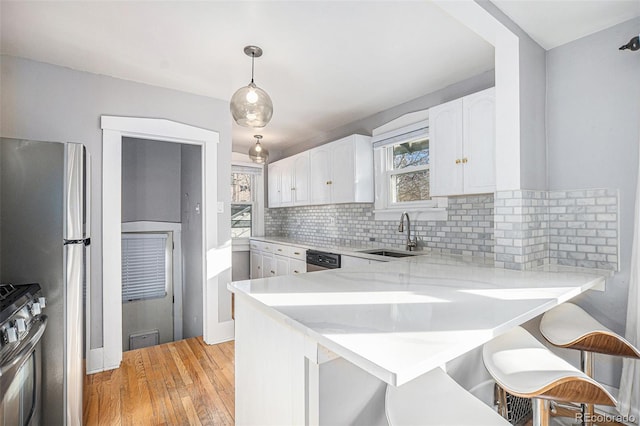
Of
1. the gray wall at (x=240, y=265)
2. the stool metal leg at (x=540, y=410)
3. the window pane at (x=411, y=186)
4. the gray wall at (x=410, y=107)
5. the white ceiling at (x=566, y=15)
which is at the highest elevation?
the white ceiling at (x=566, y=15)

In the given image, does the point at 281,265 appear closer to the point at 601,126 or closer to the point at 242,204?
the point at 242,204

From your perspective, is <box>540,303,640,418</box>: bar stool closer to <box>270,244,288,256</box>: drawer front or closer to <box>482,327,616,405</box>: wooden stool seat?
<box>482,327,616,405</box>: wooden stool seat

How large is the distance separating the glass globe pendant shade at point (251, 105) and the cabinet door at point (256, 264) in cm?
300

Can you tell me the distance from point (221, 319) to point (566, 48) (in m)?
3.51

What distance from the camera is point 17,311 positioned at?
1.15m

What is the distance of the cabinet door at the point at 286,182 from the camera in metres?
4.59

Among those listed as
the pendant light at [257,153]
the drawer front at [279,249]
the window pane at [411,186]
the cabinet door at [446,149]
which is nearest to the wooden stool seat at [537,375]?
the cabinet door at [446,149]

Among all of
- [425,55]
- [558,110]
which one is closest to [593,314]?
[558,110]

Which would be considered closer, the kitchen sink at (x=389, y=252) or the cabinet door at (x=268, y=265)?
the kitchen sink at (x=389, y=252)

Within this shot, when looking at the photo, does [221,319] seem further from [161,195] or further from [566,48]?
[566,48]

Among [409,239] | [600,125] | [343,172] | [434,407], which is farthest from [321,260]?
[600,125]

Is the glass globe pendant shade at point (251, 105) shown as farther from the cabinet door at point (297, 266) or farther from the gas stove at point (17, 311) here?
the cabinet door at point (297, 266)

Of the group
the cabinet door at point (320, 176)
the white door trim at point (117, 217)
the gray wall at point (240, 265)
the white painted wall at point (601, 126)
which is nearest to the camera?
the white painted wall at point (601, 126)

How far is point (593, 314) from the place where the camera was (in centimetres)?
189
